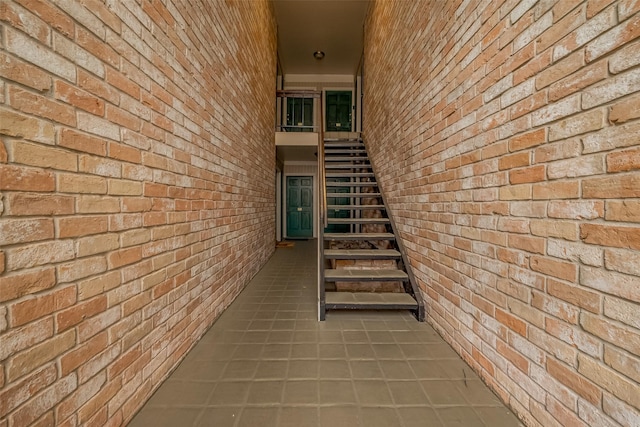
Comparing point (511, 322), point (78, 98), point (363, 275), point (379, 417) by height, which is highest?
point (78, 98)

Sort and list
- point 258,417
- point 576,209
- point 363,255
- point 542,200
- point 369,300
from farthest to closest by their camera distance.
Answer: point 363,255 < point 369,300 < point 258,417 < point 542,200 < point 576,209

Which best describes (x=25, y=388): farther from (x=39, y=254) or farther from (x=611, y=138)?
(x=611, y=138)

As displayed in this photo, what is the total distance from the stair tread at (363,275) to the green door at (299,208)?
5.40m

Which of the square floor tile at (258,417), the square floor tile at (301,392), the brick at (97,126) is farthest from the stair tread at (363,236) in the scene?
the brick at (97,126)

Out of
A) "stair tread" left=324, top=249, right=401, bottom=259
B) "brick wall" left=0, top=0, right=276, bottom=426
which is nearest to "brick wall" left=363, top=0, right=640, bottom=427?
"stair tread" left=324, top=249, right=401, bottom=259

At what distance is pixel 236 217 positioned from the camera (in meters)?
2.93

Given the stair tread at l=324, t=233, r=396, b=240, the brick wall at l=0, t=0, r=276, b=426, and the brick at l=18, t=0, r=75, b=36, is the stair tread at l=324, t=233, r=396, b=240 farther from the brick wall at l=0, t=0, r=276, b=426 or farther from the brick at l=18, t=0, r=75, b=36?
the brick at l=18, t=0, r=75, b=36

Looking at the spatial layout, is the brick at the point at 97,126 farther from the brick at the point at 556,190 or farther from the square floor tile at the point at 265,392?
the brick at the point at 556,190

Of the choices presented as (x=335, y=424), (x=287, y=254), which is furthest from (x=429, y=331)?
(x=287, y=254)

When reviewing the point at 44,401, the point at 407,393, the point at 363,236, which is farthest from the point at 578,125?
the point at 363,236

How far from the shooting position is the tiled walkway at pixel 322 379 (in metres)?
1.33

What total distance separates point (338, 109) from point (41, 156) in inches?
310

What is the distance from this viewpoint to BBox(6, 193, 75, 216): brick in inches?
31.3

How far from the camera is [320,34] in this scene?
6074 millimetres
